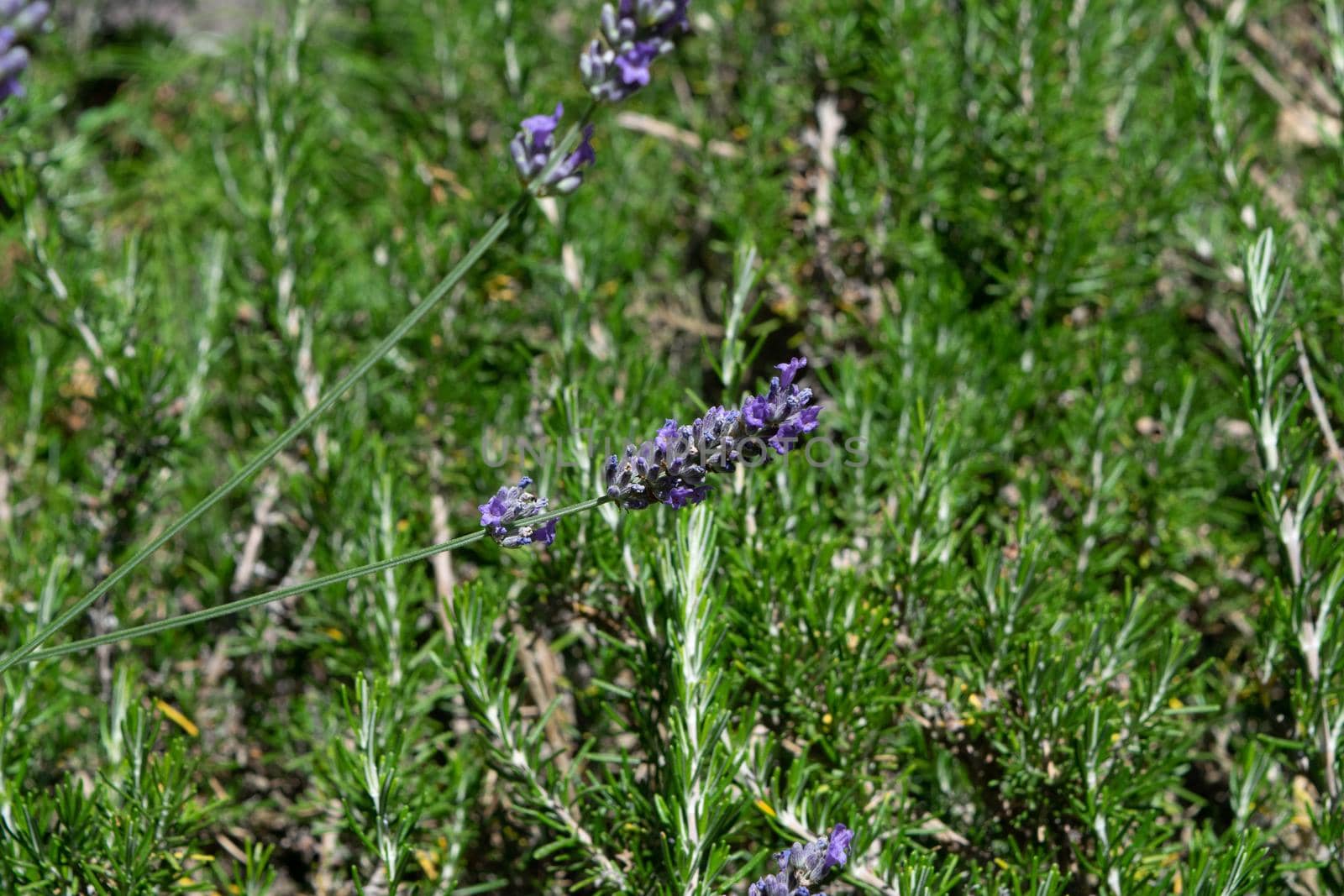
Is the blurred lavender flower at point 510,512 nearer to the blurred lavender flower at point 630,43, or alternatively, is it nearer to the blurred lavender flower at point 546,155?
the blurred lavender flower at point 546,155

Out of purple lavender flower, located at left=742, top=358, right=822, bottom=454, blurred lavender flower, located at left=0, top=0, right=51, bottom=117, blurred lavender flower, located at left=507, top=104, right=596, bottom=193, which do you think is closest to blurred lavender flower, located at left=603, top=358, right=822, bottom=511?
purple lavender flower, located at left=742, top=358, right=822, bottom=454

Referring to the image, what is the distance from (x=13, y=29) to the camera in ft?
3.47

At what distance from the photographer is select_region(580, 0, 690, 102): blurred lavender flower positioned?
1.14 meters

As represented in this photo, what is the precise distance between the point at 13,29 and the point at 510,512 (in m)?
0.67

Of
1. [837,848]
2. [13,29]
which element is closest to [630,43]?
[13,29]

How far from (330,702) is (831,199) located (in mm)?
1288

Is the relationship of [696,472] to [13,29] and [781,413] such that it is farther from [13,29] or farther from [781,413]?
[13,29]

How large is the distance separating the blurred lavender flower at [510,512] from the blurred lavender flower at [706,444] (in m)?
0.09

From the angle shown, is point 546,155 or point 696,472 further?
point 546,155

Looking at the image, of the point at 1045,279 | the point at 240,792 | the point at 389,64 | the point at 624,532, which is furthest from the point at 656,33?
the point at 389,64

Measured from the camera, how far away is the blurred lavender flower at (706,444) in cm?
110

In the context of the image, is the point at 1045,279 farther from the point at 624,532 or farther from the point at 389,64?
the point at 389,64

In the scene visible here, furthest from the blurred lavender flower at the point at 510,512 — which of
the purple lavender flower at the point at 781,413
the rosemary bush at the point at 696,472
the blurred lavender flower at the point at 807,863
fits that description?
the blurred lavender flower at the point at 807,863

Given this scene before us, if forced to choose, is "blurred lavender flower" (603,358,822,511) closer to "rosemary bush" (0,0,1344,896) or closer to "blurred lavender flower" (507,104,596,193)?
A: "rosemary bush" (0,0,1344,896)
